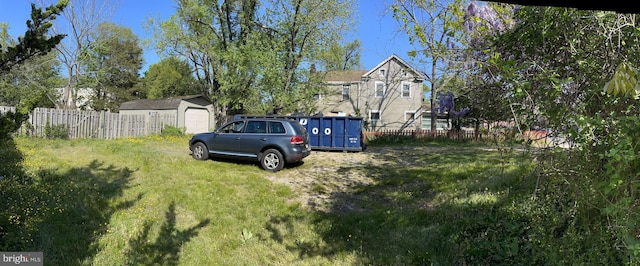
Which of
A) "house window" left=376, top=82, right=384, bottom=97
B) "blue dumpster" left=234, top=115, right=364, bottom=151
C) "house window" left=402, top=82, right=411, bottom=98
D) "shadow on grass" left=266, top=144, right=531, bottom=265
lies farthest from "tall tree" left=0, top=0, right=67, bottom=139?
"house window" left=402, top=82, right=411, bottom=98

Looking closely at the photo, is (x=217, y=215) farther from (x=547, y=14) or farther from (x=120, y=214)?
(x=547, y=14)

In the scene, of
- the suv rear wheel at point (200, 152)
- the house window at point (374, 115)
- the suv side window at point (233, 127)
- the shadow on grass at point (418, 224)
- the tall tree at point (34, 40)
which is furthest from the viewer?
the house window at point (374, 115)

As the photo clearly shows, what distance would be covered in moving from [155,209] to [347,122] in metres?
9.62

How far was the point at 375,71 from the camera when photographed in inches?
1214

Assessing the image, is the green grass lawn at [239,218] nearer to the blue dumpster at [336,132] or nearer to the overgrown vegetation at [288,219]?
the overgrown vegetation at [288,219]

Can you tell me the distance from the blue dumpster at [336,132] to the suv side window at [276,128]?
417cm

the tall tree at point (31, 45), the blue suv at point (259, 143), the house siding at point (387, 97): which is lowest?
the blue suv at point (259, 143)

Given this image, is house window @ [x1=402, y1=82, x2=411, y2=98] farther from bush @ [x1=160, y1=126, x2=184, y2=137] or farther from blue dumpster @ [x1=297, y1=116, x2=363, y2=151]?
bush @ [x1=160, y1=126, x2=184, y2=137]

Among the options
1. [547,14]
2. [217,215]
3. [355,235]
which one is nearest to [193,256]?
[217,215]

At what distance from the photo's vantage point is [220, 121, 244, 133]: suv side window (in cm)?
1072

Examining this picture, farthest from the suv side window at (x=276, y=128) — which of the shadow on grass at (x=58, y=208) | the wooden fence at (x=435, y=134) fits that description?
the wooden fence at (x=435, y=134)

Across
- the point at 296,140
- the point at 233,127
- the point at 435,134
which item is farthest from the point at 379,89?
the point at 296,140

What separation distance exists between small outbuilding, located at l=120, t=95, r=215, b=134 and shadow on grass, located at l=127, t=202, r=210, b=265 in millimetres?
21534

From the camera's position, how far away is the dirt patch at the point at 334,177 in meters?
7.16
